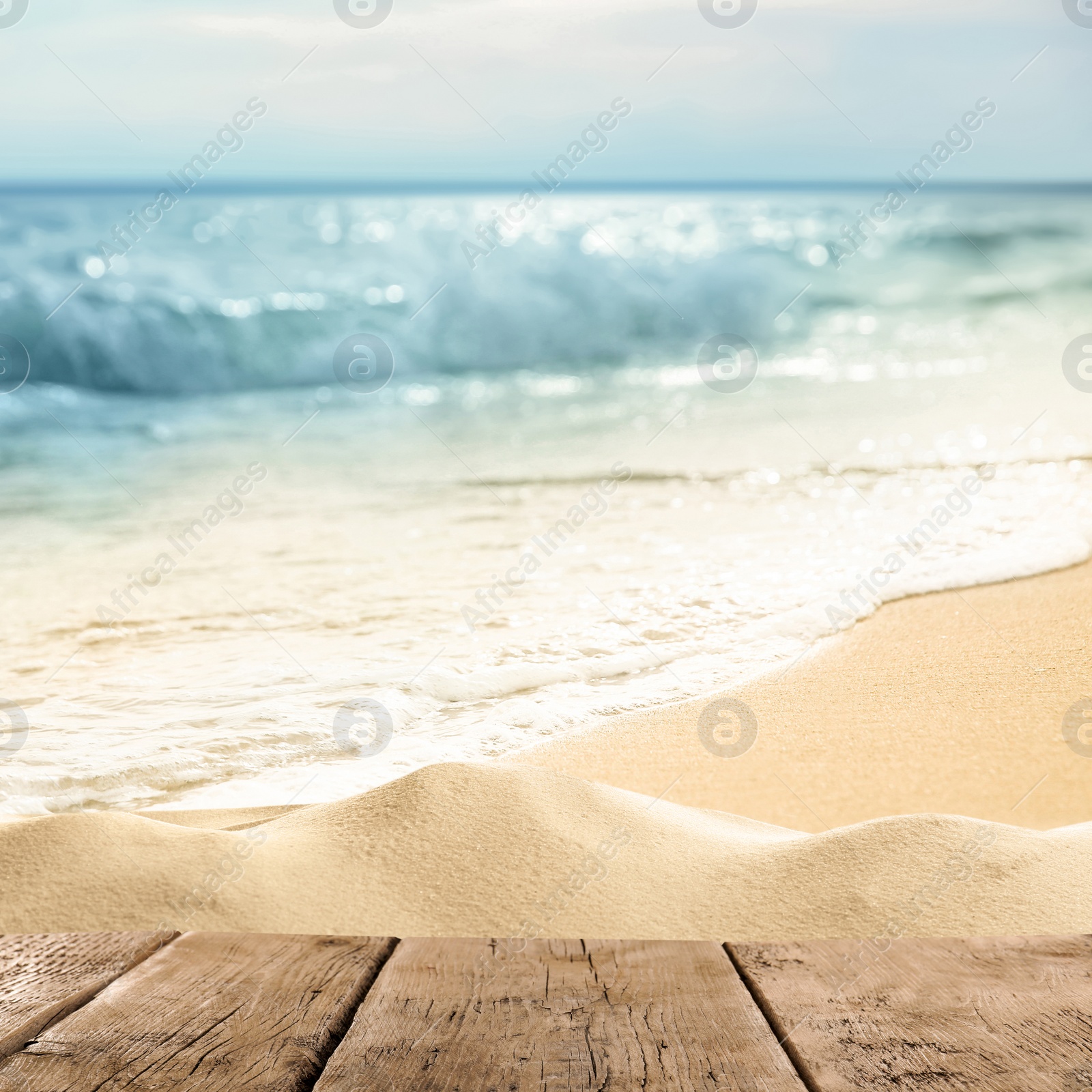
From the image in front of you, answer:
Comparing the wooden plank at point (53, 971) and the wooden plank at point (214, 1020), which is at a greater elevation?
the wooden plank at point (53, 971)

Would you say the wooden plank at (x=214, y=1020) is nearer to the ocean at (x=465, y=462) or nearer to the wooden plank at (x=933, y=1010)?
the wooden plank at (x=933, y=1010)

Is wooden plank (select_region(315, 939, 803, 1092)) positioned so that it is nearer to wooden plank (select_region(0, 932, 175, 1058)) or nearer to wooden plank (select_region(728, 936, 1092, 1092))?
wooden plank (select_region(728, 936, 1092, 1092))

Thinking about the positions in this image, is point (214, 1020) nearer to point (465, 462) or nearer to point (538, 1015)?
point (538, 1015)

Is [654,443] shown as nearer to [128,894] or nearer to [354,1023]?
[128,894]

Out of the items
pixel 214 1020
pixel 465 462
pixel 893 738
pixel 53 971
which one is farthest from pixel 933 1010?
pixel 465 462

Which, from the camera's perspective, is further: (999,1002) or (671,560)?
(671,560)

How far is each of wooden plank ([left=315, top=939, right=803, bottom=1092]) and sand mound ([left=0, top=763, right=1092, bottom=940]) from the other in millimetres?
501

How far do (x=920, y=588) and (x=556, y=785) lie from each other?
2128 mm

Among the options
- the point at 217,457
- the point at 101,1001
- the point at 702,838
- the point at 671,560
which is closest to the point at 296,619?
the point at 671,560

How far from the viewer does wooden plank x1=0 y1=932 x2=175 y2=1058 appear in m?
0.84

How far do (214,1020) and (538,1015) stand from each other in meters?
0.26

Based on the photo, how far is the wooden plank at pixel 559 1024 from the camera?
2.45 feet

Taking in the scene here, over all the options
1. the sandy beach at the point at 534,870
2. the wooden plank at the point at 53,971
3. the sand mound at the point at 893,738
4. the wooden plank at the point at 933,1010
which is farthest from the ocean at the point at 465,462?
the wooden plank at the point at 933,1010

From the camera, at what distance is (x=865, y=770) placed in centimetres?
253
